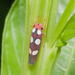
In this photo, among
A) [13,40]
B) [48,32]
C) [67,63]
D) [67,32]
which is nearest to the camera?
[67,32]

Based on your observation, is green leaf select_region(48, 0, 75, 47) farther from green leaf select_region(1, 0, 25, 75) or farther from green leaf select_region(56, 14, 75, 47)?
green leaf select_region(1, 0, 25, 75)

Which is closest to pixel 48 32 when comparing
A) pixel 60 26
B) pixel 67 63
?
pixel 60 26

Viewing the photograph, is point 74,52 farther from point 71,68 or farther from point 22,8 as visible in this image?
point 22,8

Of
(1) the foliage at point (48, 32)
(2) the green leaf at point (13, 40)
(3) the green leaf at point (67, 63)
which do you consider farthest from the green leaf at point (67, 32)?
(2) the green leaf at point (13, 40)

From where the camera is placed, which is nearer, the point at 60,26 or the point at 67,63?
the point at 60,26

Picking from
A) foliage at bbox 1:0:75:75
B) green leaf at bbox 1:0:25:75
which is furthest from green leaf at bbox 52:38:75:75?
green leaf at bbox 1:0:25:75

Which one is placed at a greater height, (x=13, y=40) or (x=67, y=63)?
(x=13, y=40)

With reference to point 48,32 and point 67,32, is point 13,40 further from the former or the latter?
point 67,32

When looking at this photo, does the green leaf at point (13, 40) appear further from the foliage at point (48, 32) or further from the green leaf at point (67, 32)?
the green leaf at point (67, 32)

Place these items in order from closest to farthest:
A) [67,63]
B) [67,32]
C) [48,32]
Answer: [67,32] → [48,32] → [67,63]
